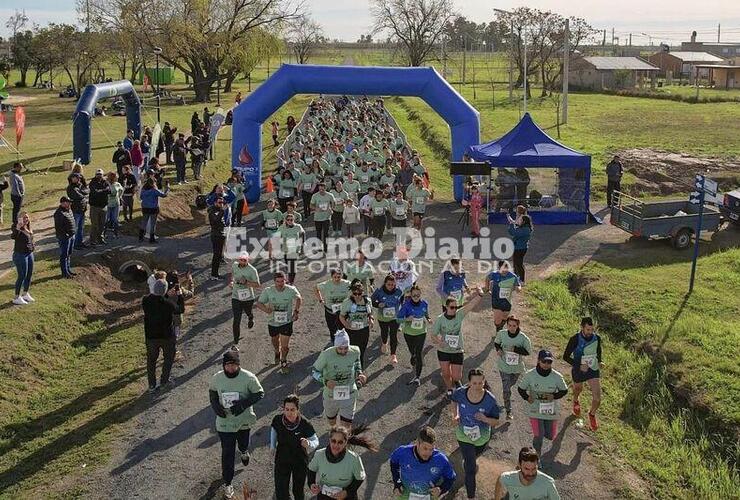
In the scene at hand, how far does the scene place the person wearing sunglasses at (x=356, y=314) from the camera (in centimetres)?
994

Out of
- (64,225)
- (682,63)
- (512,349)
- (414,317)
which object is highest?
(682,63)

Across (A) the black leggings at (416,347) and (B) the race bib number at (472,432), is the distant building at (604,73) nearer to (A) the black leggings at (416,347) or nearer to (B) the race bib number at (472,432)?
(A) the black leggings at (416,347)

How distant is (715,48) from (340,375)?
161 metres

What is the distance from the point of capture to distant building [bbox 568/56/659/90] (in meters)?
72.0

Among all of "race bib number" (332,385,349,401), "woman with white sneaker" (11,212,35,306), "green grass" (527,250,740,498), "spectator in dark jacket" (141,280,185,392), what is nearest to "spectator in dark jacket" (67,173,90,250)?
"woman with white sneaker" (11,212,35,306)

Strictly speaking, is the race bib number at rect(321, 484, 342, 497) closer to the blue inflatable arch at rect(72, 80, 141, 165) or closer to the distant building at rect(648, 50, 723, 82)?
the blue inflatable arch at rect(72, 80, 141, 165)

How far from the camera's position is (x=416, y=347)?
405 inches

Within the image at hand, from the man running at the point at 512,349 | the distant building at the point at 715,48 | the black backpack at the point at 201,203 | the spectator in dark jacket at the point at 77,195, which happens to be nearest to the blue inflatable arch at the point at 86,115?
the black backpack at the point at 201,203

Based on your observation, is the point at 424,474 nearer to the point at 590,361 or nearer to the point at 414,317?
the point at 590,361

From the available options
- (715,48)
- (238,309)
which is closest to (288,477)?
(238,309)

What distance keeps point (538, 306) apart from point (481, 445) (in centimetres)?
704

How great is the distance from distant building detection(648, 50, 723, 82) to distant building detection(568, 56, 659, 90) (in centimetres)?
1695

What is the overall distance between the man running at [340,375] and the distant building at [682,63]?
3502 inches

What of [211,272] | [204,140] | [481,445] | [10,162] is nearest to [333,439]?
[481,445]
